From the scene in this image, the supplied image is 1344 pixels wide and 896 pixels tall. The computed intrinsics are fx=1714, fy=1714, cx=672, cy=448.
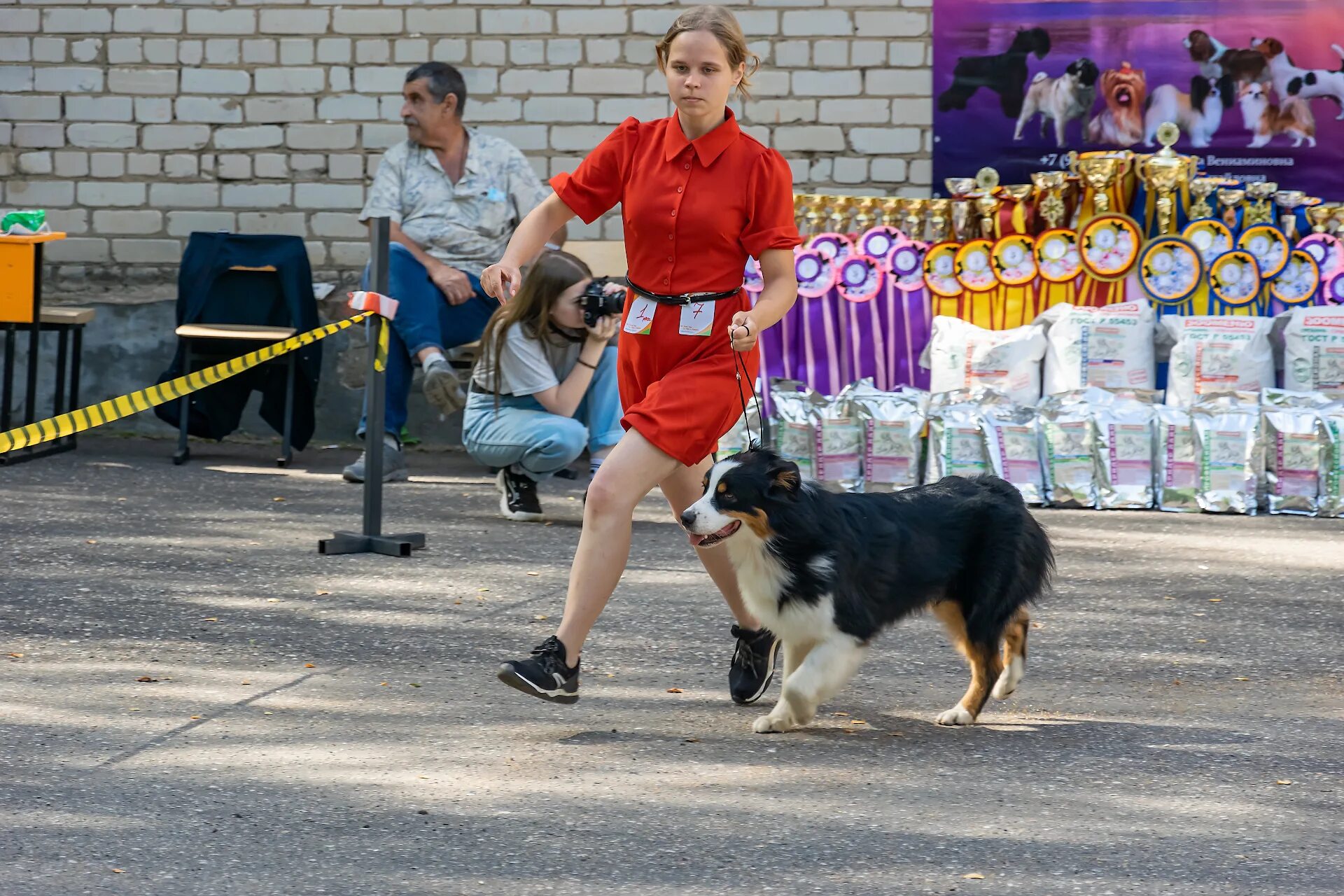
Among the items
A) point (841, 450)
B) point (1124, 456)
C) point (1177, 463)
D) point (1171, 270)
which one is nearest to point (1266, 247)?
point (1171, 270)

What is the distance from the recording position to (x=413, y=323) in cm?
876

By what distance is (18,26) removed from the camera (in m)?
10.4

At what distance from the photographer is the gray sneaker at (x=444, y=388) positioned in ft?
26.8

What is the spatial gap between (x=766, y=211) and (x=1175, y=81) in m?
5.96

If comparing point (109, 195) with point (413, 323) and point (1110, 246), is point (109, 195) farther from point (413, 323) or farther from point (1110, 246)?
point (1110, 246)

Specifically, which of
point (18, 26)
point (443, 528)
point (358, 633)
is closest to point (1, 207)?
point (18, 26)

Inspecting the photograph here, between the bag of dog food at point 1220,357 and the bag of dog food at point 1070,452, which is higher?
the bag of dog food at point 1220,357

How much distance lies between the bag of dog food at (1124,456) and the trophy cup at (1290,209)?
131 cm

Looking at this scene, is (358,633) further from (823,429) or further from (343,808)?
(823,429)

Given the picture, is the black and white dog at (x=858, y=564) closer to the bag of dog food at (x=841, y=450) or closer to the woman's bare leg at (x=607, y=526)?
the woman's bare leg at (x=607, y=526)

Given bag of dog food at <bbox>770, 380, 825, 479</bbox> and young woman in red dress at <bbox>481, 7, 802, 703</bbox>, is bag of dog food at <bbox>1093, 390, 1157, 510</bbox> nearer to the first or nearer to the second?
bag of dog food at <bbox>770, 380, 825, 479</bbox>

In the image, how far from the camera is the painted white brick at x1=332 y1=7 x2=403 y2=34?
1020 cm

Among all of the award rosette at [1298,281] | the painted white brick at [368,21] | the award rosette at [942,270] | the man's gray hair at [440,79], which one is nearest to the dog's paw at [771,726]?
the award rosette at [942,270]

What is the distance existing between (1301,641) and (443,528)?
3.50 meters
